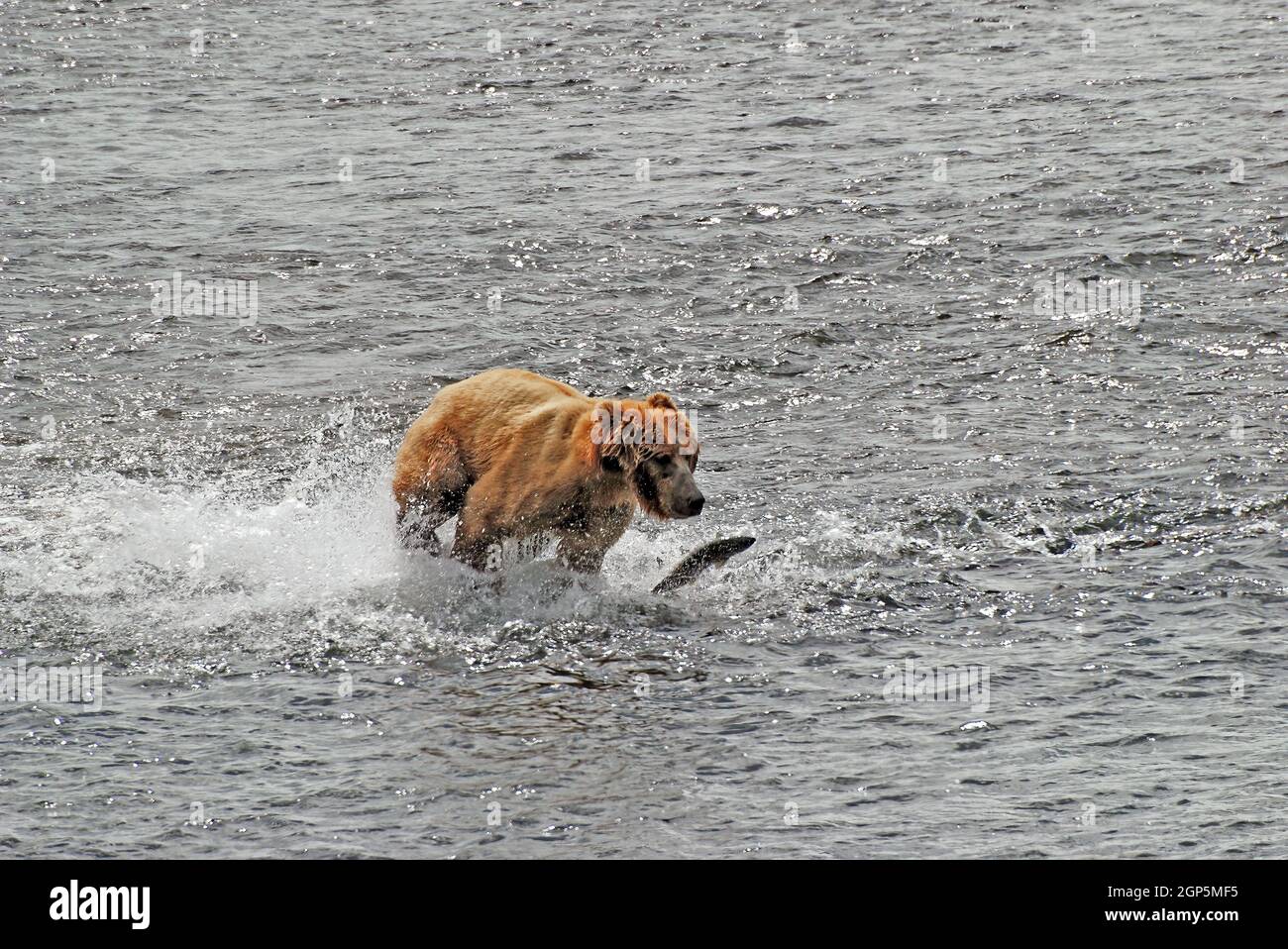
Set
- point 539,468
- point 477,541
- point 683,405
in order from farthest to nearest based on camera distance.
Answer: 1. point 683,405
2. point 477,541
3. point 539,468

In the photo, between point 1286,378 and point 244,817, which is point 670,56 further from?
point 244,817

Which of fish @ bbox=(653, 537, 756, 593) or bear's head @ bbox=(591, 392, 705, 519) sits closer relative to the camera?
bear's head @ bbox=(591, 392, 705, 519)

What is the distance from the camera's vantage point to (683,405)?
13.9 m

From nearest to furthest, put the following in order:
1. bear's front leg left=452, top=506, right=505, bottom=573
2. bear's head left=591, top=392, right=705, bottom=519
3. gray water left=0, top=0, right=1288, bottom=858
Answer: gray water left=0, top=0, right=1288, bottom=858 < bear's head left=591, top=392, right=705, bottom=519 < bear's front leg left=452, top=506, right=505, bottom=573

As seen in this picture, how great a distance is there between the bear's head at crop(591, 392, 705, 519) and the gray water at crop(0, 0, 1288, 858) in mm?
757

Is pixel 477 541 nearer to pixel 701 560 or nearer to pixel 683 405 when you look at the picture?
pixel 701 560

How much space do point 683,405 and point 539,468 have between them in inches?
162

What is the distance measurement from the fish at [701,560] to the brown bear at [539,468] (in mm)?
389

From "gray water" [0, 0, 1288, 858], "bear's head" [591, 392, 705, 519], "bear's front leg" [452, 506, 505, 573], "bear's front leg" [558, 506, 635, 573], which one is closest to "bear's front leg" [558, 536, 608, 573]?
"bear's front leg" [558, 506, 635, 573]

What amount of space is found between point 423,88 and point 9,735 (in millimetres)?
15727

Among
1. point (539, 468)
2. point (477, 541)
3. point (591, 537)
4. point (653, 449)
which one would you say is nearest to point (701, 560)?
point (591, 537)

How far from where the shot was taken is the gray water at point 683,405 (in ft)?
26.7

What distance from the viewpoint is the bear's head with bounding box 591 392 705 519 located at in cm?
959

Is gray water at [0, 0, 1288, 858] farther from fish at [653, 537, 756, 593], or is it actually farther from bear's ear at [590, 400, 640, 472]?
bear's ear at [590, 400, 640, 472]
